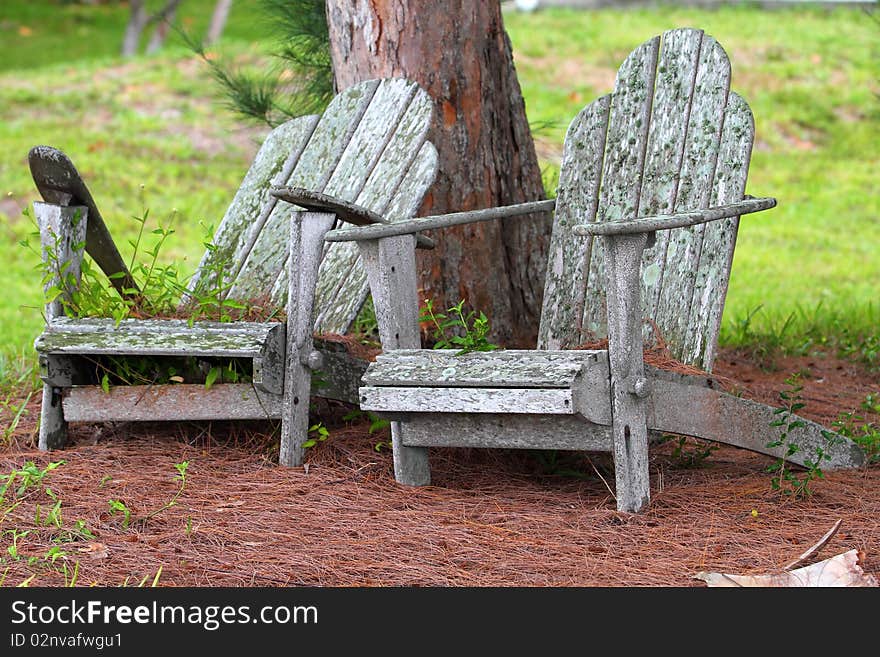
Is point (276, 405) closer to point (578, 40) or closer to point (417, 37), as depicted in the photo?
point (417, 37)

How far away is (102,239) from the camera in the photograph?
12.1ft

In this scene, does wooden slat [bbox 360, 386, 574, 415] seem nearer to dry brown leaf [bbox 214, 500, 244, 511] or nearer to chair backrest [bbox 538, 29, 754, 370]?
dry brown leaf [bbox 214, 500, 244, 511]

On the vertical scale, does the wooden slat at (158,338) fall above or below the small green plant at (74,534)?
above

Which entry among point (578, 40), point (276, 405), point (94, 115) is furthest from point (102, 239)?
point (578, 40)

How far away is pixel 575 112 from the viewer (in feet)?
37.3

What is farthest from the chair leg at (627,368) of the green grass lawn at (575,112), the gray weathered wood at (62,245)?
the green grass lawn at (575,112)

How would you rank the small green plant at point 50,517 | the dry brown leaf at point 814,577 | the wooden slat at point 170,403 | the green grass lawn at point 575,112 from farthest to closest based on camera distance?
the green grass lawn at point 575,112 → the wooden slat at point 170,403 → the small green plant at point 50,517 → the dry brown leaf at point 814,577

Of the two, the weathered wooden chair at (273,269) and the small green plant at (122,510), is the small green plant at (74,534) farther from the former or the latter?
the weathered wooden chair at (273,269)

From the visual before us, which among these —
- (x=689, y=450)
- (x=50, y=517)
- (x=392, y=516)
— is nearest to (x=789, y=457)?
(x=689, y=450)

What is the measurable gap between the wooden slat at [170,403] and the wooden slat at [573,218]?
965 mm

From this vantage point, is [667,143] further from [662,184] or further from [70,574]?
[70,574]

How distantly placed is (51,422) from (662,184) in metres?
2.09

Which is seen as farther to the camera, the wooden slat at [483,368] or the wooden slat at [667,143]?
the wooden slat at [667,143]

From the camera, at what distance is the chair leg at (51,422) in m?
3.58
